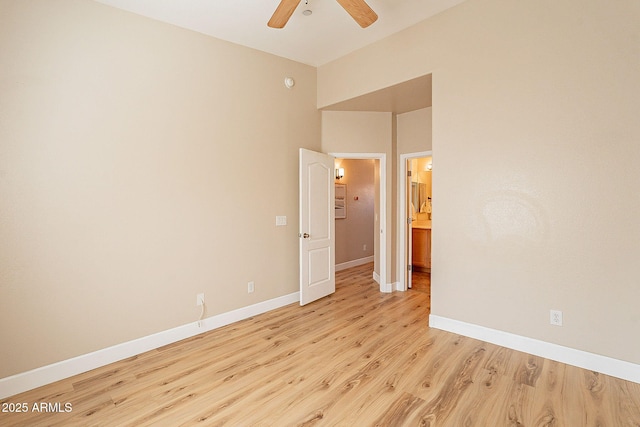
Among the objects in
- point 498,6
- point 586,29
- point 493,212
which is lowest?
point 493,212

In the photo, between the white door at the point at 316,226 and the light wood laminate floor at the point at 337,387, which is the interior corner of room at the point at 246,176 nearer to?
the light wood laminate floor at the point at 337,387

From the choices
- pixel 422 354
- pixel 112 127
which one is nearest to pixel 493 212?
pixel 422 354

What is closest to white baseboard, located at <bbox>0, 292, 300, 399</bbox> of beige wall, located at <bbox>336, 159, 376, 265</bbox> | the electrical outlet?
beige wall, located at <bbox>336, 159, 376, 265</bbox>

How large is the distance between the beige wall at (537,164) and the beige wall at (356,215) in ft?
9.95

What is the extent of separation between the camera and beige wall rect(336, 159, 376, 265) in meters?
6.36

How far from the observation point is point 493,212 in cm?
298

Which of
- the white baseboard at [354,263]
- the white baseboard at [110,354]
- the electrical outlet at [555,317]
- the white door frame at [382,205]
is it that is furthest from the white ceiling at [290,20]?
the white baseboard at [354,263]

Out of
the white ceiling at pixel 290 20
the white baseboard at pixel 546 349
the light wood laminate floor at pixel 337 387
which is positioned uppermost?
the white ceiling at pixel 290 20

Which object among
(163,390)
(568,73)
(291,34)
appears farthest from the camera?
(291,34)

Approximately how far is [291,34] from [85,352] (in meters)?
3.88

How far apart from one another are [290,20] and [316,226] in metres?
2.52

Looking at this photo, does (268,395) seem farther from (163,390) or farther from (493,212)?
(493,212)

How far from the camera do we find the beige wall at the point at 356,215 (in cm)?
636

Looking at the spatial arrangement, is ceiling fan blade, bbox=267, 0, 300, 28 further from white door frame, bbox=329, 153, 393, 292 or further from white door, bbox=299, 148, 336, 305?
white door frame, bbox=329, 153, 393, 292
